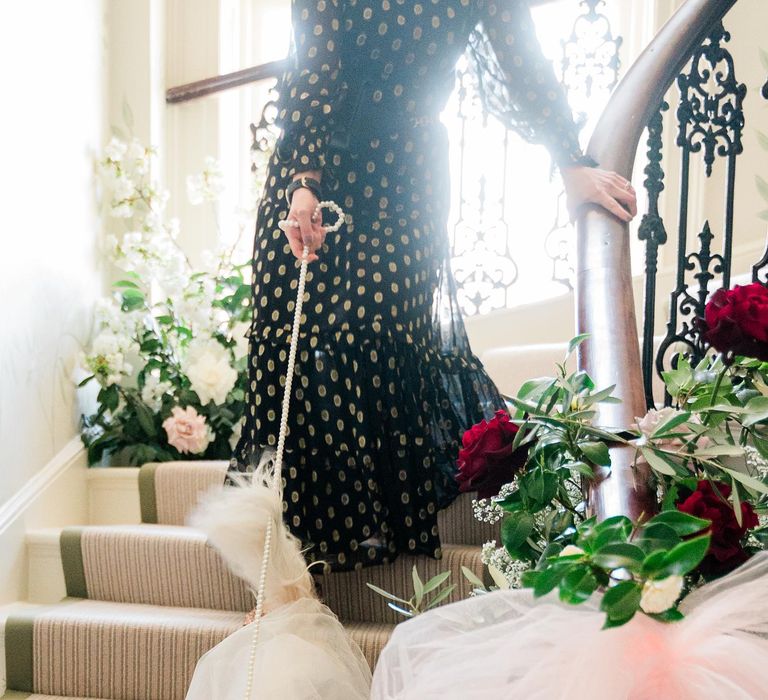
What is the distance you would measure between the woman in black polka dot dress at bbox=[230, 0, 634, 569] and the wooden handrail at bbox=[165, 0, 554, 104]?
1.63 m

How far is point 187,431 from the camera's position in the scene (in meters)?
2.66

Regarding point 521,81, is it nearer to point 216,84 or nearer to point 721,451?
point 721,451

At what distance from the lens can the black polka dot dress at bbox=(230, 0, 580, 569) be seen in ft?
5.54

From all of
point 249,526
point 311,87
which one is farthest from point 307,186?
point 249,526

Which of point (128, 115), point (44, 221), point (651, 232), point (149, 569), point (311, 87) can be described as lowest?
point (149, 569)

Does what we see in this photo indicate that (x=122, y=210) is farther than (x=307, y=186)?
Yes

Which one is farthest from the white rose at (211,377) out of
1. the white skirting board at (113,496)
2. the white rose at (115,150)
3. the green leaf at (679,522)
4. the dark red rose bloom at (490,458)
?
the green leaf at (679,522)

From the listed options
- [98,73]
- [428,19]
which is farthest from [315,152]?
[98,73]

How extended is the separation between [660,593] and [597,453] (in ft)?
1.22

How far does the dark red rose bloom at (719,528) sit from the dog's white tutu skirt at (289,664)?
0.65 metres

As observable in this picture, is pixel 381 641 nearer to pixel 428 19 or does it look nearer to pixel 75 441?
pixel 428 19

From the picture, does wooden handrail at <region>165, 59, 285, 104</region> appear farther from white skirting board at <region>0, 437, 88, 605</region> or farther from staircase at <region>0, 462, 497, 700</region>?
staircase at <region>0, 462, 497, 700</region>

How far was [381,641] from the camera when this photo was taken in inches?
64.3

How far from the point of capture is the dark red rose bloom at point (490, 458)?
3.51 feet
